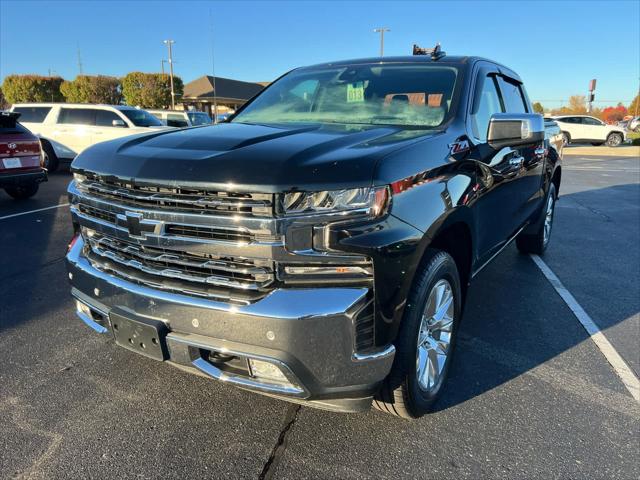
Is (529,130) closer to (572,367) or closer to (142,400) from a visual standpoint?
(572,367)

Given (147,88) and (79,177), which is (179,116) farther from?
(147,88)

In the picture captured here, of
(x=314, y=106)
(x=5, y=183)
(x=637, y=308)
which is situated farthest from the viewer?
(x=5, y=183)

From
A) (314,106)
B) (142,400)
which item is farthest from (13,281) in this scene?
(314,106)

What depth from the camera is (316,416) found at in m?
2.60

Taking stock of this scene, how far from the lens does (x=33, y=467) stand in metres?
2.19

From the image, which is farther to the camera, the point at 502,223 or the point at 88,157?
the point at 502,223

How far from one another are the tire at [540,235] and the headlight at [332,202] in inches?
158

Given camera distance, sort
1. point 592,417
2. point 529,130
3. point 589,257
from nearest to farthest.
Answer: point 592,417 < point 529,130 < point 589,257

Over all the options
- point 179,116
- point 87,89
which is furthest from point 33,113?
point 87,89

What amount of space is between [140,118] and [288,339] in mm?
12794

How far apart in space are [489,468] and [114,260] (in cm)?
206

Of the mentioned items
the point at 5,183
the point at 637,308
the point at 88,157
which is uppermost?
the point at 88,157

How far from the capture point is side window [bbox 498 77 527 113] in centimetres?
410

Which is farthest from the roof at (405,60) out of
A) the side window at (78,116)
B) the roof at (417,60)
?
the side window at (78,116)
